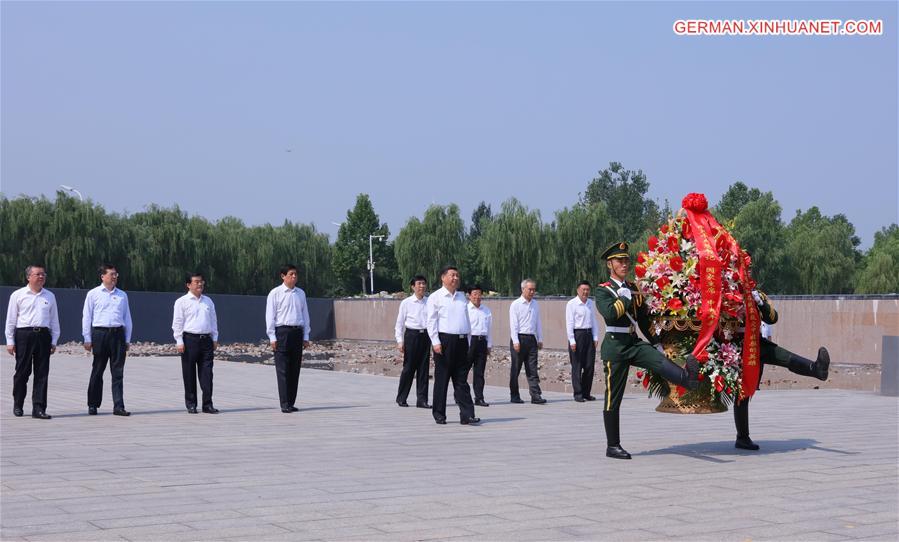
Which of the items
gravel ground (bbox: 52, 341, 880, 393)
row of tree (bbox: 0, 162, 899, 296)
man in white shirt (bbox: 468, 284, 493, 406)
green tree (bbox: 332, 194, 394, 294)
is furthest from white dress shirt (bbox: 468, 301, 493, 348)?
green tree (bbox: 332, 194, 394, 294)

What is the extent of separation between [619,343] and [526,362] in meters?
5.90

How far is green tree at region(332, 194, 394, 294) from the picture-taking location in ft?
288

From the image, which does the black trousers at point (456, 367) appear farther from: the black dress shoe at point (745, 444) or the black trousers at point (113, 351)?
the black trousers at point (113, 351)

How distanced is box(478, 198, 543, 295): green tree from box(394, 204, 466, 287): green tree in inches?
267

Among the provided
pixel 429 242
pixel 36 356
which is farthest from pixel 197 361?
pixel 429 242

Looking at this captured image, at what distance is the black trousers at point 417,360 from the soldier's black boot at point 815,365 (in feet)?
18.7

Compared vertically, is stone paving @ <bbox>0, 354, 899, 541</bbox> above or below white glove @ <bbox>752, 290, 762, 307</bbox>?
below

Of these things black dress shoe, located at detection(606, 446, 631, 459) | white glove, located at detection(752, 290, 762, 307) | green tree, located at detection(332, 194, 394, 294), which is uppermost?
green tree, located at detection(332, 194, 394, 294)

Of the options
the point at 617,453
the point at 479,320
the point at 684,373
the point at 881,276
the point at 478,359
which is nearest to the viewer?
the point at 684,373

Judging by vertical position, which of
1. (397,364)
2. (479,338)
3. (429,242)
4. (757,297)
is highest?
(429,242)

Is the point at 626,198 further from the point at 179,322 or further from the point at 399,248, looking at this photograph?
the point at 179,322

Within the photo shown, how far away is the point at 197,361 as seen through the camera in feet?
42.0

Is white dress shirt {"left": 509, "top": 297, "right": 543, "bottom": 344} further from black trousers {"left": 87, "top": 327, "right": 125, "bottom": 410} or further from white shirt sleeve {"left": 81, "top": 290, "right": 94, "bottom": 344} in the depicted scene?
white shirt sleeve {"left": 81, "top": 290, "right": 94, "bottom": 344}

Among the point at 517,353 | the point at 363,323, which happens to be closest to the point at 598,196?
the point at 363,323
